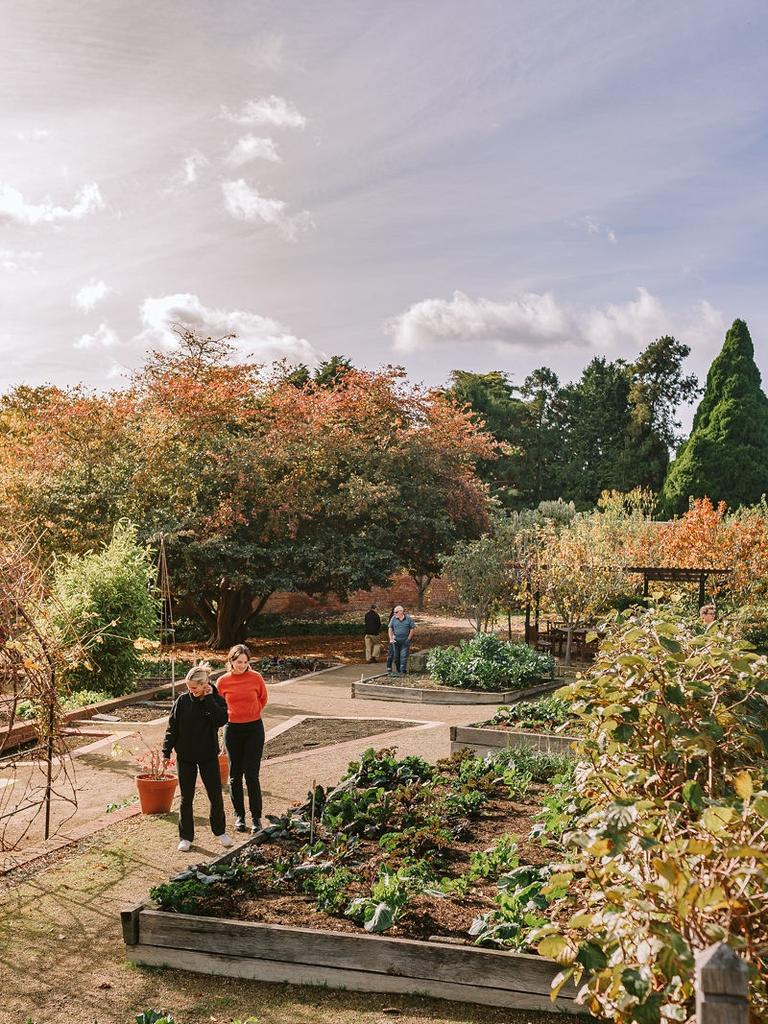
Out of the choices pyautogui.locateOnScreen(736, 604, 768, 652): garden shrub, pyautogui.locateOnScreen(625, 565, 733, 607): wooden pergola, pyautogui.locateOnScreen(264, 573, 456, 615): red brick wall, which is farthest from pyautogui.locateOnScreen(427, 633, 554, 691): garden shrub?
pyautogui.locateOnScreen(264, 573, 456, 615): red brick wall

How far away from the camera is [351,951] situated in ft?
15.3

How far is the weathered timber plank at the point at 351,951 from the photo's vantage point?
14.4ft

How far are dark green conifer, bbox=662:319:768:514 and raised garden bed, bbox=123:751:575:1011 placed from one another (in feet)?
101

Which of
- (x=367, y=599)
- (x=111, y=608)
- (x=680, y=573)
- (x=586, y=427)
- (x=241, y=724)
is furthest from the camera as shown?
(x=586, y=427)

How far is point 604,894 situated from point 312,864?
282 centimetres

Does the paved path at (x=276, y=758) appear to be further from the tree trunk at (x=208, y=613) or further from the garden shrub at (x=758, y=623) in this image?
the tree trunk at (x=208, y=613)

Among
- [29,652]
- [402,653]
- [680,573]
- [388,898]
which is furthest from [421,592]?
[388,898]

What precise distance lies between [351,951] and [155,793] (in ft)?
11.8

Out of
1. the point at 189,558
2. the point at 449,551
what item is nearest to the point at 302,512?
the point at 189,558

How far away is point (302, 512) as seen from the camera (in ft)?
66.7

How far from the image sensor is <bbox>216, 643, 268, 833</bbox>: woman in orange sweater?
24.3 feet

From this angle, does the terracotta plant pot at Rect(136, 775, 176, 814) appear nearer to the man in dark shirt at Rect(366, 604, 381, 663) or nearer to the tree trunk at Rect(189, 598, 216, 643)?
the man in dark shirt at Rect(366, 604, 381, 663)

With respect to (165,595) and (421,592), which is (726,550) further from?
(421,592)

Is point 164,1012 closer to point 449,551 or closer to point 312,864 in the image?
point 312,864
